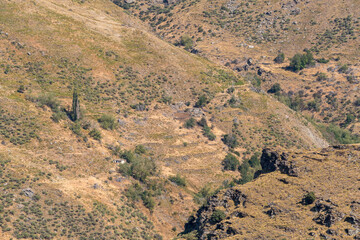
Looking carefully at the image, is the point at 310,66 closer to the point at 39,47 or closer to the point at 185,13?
the point at 185,13

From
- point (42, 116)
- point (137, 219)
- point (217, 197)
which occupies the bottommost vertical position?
point (137, 219)

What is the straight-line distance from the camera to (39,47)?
11031cm

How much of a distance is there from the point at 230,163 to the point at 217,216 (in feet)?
122

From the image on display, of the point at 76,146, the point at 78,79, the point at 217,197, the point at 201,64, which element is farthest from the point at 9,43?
the point at 217,197

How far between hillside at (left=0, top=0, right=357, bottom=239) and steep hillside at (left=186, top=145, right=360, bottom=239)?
16.6 meters

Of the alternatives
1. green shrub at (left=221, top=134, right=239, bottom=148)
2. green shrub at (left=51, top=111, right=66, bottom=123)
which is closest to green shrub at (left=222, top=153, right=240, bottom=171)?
green shrub at (left=221, top=134, right=239, bottom=148)

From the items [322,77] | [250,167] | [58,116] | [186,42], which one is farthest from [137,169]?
[186,42]

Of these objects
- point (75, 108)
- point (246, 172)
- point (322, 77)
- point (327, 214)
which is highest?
point (322, 77)

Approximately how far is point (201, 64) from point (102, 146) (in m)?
49.6

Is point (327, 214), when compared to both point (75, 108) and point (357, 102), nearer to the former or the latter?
point (75, 108)

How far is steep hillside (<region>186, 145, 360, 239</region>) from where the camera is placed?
52.9 meters

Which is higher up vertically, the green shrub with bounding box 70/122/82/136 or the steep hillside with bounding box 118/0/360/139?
the steep hillside with bounding box 118/0/360/139

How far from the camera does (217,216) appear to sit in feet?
201

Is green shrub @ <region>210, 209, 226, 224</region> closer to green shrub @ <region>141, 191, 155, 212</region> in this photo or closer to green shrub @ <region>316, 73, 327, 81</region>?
green shrub @ <region>141, 191, 155, 212</region>
